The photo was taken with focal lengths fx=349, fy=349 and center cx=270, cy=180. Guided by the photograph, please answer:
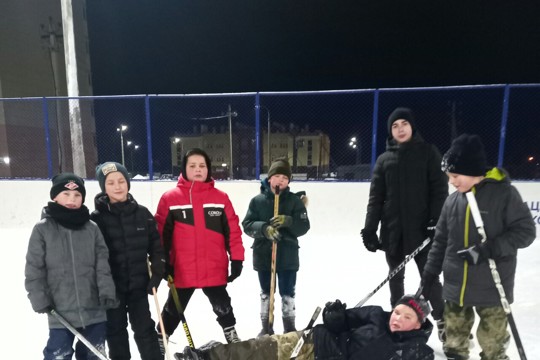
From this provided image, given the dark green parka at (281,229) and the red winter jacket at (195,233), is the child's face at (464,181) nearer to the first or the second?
the dark green parka at (281,229)

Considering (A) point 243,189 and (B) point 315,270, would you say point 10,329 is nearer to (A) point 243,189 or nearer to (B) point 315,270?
(B) point 315,270

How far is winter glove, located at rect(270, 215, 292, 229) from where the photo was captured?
243 centimetres

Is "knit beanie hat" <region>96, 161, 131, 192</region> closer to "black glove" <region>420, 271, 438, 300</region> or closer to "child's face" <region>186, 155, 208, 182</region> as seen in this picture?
"child's face" <region>186, 155, 208, 182</region>

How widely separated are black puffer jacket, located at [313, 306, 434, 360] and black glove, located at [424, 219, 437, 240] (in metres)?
0.69

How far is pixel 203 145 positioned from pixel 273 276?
34.8m

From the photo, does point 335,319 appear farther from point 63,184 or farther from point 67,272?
point 63,184

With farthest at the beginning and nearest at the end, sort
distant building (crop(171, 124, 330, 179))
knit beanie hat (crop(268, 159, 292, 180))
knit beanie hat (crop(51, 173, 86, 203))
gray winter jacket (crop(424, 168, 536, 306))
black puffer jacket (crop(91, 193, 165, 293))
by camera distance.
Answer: distant building (crop(171, 124, 330, 179)) < knit beanie hat (crop(268, 159, 292, 180)) < black puffer jacket (crop(91, 193, 165, 293)) < knit beanie hat (crop(51, 173, 86, 203)) < gray winter jacket (crop(424, 168, 536, 306))

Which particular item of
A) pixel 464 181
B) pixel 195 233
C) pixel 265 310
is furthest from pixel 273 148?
pixel 464 181

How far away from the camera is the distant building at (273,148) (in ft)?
48.3

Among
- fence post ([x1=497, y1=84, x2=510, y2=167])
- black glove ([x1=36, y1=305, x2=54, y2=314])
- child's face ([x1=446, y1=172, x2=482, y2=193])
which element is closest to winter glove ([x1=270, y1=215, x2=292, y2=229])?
child's face ([x1=446, y1=172, x2=482, y2=193])

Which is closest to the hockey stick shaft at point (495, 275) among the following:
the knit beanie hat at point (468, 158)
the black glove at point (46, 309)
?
the knit beanie hat at point (468, 158)

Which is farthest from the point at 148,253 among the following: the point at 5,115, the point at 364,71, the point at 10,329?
the point at 364,71

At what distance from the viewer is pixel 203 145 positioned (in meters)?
36.3

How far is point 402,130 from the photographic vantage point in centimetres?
Answer: 242
